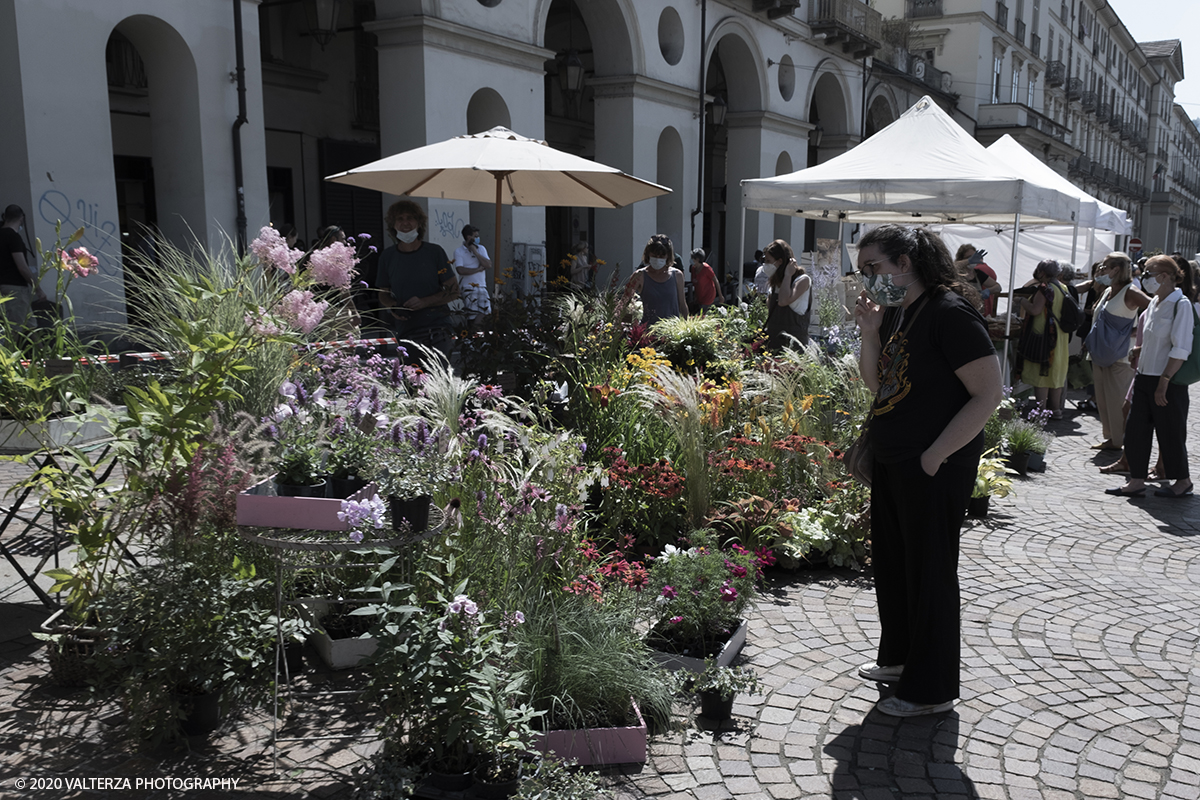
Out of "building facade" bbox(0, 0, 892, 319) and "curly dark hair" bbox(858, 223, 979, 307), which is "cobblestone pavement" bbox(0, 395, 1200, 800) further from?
"building facade" bbox(0, 0, 892, 319)

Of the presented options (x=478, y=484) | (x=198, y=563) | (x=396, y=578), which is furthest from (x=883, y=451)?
(x=198, y=563)

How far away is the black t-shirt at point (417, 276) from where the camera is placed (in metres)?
7.05

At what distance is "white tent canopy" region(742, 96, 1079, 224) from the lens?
26.7ft

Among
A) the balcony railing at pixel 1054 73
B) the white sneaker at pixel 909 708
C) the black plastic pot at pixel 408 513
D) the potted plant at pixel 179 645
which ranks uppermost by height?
the balcony railing at pixel 1054 73

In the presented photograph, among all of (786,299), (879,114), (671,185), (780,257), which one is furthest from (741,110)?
(786,299)

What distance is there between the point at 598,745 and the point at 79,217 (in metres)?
8.89

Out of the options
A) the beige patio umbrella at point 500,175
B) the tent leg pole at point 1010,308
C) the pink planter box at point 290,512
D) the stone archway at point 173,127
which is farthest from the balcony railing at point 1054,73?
the pink planter box at point 290,512

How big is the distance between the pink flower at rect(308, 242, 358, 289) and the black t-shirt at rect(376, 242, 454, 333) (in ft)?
9.90

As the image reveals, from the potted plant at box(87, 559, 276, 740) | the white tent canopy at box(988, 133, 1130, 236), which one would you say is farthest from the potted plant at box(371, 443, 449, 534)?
the white tent canopy at box(988, 133, 1130, 236)

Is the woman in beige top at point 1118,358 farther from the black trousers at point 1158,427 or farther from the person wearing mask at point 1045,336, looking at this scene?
the person wearing mask at point 1045,336

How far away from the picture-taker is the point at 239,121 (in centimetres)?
1084

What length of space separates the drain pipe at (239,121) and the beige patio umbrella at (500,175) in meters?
4.04

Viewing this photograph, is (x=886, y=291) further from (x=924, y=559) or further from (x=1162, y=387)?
(x=1162, y=387)

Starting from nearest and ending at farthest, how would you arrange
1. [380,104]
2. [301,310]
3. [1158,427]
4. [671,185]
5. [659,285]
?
[301,310] → [1158,427] → [659,285] → [380,104] → [671,185]
